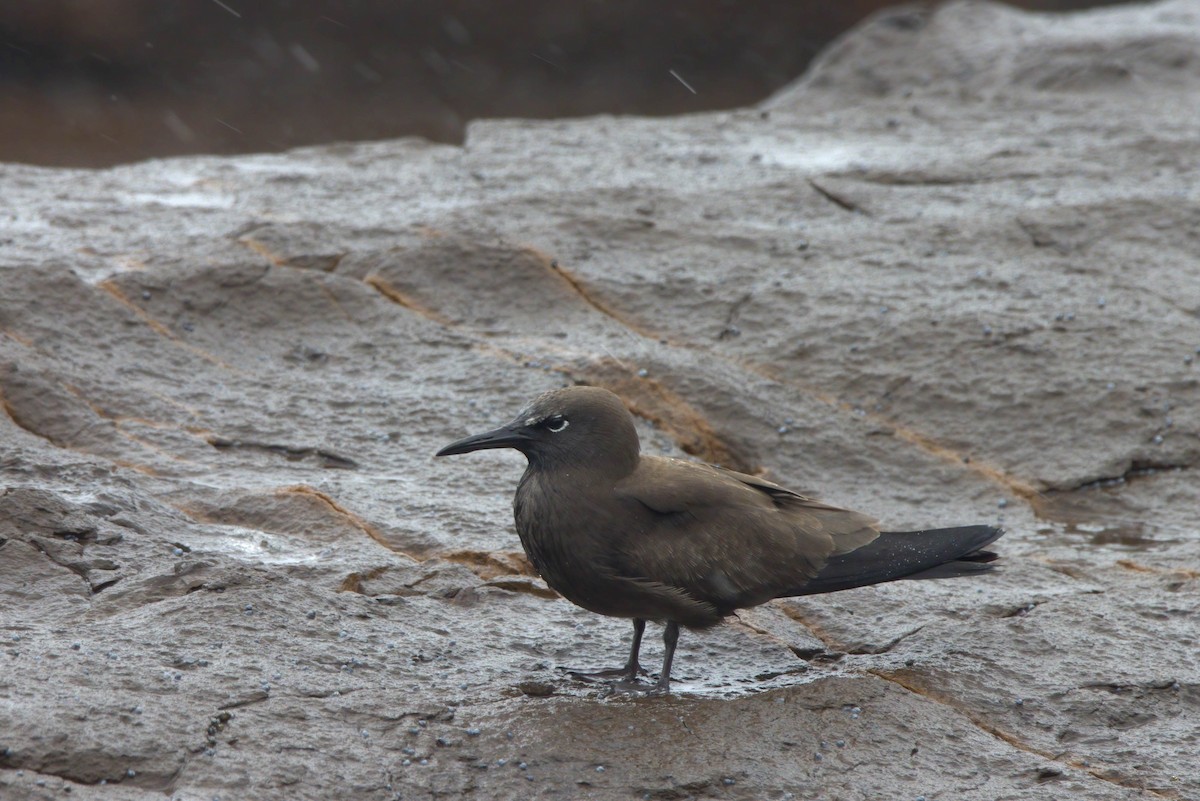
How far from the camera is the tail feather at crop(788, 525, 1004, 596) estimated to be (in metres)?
4.56

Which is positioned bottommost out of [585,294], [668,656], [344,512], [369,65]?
[668,656]

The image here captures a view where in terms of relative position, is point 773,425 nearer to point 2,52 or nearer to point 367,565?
point 367,565

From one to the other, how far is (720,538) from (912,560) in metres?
0.64

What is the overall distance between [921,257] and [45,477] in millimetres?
4591

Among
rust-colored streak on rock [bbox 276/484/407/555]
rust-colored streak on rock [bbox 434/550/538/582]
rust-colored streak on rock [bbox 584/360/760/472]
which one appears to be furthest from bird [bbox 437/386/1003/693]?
rust-colored streak on rock [bbox 584/360/760/472]

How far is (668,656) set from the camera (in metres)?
4.42

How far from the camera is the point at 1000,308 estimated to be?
22.9ft

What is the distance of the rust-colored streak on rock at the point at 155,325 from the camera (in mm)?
6340

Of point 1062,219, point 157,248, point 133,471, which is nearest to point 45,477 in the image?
point 133,471

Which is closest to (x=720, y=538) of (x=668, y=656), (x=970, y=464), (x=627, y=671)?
(x=668, y=656)

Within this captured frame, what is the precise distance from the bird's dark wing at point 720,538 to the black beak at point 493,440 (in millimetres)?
370

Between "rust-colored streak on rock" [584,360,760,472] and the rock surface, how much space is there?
2 cm

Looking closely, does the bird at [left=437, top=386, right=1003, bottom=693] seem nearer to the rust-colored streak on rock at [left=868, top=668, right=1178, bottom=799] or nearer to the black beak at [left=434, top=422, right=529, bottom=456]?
the black beak at [left=434, top=422, right=529, bottom=456]

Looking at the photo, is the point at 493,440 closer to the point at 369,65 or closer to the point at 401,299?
the point at 401,299
